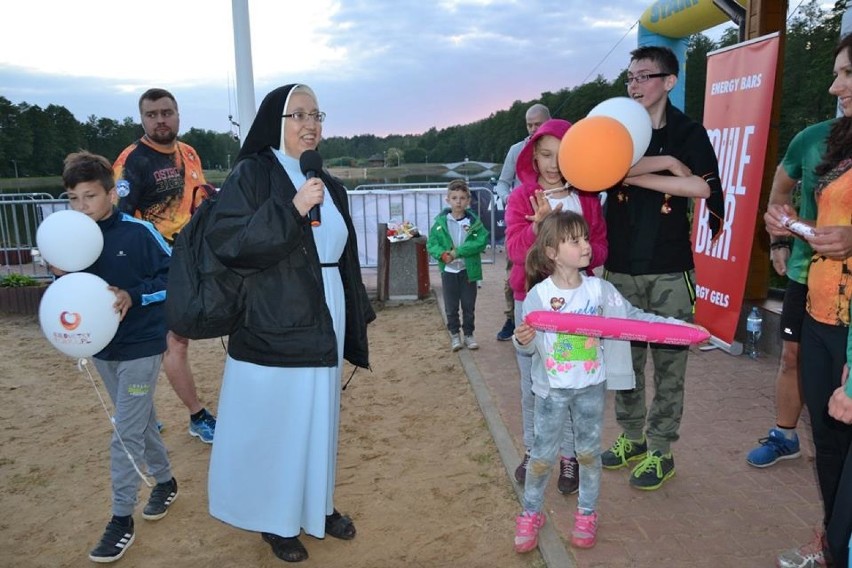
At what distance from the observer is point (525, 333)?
2.93 meters

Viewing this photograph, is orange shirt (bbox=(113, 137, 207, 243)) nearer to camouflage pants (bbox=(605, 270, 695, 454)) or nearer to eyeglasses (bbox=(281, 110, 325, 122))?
eyeglasses (bbox=(281, 110, 325, 122))

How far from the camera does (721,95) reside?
20.5ft

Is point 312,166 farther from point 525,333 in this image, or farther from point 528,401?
point 528,401

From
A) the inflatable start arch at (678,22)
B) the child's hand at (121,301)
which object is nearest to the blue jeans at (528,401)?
the child's hand at (121,301)

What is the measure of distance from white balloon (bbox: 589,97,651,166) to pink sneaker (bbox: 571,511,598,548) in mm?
1862

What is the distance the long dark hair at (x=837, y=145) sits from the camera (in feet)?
8.75

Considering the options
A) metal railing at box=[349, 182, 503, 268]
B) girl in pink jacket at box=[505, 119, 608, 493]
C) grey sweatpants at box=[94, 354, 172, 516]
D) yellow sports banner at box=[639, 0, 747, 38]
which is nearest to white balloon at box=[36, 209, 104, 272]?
grey sweatpants at box=[94, 354, 172, 516]

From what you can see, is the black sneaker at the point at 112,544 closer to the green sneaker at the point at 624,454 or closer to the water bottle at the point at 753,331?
A: the green sneaker at the point at 624,454

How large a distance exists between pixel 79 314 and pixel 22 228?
1114 cm

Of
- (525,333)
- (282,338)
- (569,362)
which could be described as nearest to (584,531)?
(569,362)

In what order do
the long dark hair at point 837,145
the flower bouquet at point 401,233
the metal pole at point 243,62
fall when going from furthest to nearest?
the flower bouquet at point 401,233 < the metal pole at point 243,62 < the long dark hair at point 837,145

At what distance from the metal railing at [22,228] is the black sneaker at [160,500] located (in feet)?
27.8

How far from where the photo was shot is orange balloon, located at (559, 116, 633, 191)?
115 inches

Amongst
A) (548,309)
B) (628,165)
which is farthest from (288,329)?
(628,165)
